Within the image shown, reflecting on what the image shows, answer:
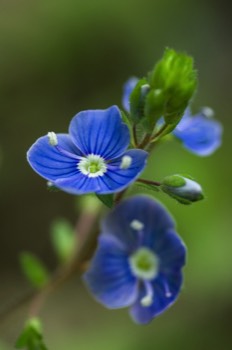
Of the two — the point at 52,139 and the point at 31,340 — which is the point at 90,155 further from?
the point at 31,340

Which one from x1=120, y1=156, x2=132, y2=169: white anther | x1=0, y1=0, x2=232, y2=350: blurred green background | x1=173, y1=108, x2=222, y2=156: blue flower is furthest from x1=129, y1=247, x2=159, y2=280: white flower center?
x1=0, y1=0, x2=232, y2=350: blurred green background

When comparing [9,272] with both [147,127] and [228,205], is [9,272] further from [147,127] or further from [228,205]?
[147,127]

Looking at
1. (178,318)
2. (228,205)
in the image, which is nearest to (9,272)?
(178,318)

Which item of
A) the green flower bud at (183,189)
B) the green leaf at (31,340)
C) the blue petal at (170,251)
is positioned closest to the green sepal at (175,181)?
the green flower bud at (183,189)

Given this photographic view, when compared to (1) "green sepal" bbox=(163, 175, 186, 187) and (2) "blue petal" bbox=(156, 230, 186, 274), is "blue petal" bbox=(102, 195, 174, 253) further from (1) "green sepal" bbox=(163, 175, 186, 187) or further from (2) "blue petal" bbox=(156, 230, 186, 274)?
(1) "green sepal" bbox=(163, 175, 186, 187)

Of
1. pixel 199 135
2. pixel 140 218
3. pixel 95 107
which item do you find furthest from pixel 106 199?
pixel 95 107

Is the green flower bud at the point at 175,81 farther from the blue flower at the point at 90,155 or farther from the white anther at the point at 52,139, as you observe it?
the white anther at the point at 52,139
